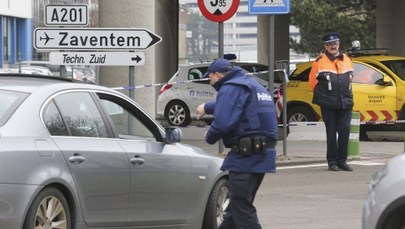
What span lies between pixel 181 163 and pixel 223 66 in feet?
3.93

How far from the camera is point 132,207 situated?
8.00 meters

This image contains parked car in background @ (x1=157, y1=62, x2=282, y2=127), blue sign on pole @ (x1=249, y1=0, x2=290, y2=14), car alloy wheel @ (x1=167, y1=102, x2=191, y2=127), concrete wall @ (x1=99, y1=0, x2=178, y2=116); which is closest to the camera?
blue sign on pole @ (x1=249, y1=0, x2=290, y2=14)

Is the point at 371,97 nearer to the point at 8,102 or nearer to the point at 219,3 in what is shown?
the point at 219,3

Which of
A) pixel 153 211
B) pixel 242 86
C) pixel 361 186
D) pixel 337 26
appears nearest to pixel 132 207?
pixel 153 211

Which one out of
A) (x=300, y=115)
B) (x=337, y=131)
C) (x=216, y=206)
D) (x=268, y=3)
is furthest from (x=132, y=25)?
(x=216, y=206)

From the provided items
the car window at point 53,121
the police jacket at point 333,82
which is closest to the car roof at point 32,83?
the car window at point 53,121

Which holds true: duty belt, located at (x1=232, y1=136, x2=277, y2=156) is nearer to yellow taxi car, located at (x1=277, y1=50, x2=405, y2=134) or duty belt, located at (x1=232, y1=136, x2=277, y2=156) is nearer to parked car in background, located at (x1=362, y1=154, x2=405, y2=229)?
parked car in background, located at (x1=362, y1=154, x2=405, y2=229)

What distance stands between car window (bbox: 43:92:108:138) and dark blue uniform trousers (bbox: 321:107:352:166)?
7.07 meters

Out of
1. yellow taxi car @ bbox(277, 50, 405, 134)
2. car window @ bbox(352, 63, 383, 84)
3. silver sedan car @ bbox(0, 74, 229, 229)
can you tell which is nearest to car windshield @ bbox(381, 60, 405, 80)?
yellow taxi car @ bbox(277, 50, 405, 134)

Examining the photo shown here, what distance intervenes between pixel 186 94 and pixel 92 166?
17.3 metres

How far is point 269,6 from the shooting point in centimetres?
1577

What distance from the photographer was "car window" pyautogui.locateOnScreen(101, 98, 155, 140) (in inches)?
329

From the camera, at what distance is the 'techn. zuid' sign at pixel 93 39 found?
1337 cm

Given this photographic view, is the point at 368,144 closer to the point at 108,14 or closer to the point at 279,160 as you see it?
the point at 279,160
